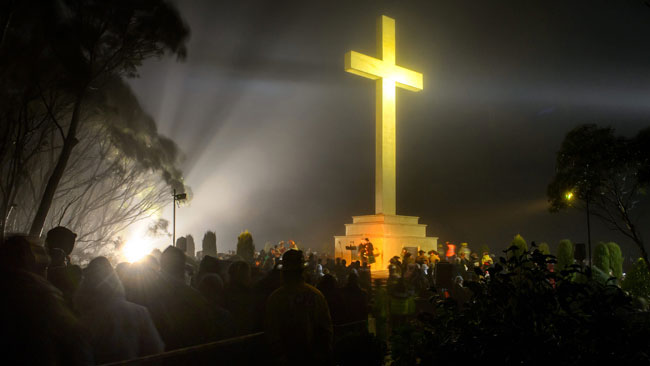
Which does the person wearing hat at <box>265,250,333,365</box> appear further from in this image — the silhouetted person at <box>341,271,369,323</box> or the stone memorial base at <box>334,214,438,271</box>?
the stone memorial base at <box>334,214,438,271</box>

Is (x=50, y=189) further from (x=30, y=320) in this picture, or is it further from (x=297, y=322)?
(x=297, y=322)

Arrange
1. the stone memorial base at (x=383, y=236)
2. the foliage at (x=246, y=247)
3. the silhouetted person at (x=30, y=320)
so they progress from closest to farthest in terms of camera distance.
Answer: the silhouetted person at (x=30, y=320), the stone memorial base at (x=383, y=236), the foliage at (x=246, y=247)

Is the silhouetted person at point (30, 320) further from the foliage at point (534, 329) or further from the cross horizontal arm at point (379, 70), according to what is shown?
the cross horizontal arm at point (379, 70)

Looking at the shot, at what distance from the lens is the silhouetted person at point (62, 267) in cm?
500

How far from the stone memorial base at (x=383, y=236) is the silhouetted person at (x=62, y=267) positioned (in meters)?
18.7

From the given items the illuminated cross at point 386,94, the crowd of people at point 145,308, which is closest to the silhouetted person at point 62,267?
the crowd of people at point 145,308

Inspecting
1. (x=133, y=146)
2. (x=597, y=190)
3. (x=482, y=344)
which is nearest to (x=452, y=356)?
(x=482, y=344)

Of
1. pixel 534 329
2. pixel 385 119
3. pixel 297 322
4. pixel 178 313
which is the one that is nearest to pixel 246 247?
pixel 385 119

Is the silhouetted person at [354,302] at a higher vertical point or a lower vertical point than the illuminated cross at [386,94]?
lower

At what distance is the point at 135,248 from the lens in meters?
28.6

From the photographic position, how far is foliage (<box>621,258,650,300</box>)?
41.4 feet

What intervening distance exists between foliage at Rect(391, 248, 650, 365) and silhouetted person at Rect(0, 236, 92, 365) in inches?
102

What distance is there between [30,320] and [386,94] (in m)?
22.2

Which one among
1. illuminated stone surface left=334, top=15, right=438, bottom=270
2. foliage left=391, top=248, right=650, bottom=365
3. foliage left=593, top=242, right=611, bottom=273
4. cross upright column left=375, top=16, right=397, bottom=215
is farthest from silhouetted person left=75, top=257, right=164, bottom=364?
cross upright column left=375, top=16, right=397, bottom=215
